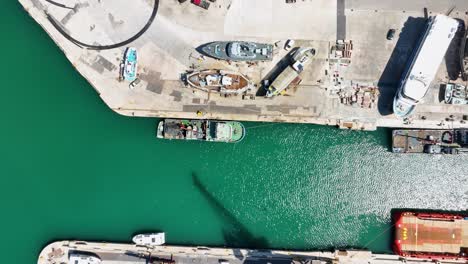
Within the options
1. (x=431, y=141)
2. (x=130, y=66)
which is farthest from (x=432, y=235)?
(x=130, y=66)

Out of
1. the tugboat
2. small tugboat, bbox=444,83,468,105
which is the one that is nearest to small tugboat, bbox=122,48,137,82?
the tugboat

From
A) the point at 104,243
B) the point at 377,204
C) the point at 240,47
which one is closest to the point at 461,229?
the point at 377,204

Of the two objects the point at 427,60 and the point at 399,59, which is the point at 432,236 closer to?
the point at 427,60

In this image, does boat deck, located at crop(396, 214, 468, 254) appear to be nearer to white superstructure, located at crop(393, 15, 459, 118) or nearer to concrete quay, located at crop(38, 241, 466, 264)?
concrete quay, located at crop(38, 241, 466, 264)

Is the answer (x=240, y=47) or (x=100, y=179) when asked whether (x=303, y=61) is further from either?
(x=100, y=179)

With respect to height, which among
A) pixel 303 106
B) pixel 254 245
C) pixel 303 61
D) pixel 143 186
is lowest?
pixel 254 245

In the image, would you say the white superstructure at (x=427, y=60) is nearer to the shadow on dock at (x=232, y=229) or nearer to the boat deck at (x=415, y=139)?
the boat deck at (x=415, y=139)
